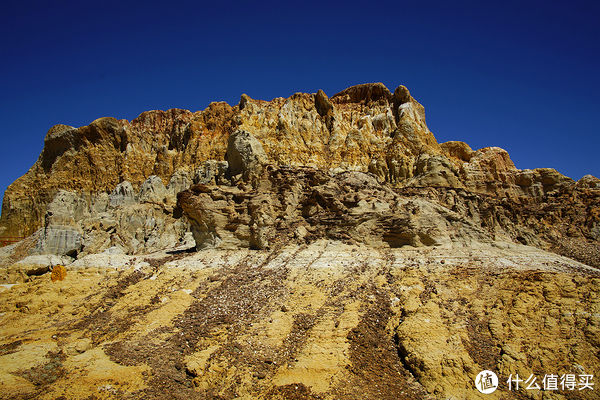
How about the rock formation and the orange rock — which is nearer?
the rock formation

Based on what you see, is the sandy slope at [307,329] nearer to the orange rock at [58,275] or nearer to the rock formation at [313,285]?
the rock formation at [313,285]

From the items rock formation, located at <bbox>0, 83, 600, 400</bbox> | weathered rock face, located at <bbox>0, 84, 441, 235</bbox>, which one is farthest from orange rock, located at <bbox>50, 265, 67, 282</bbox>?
weathered rock face, located at <bbox>0, 84, 441, 235</bbox>

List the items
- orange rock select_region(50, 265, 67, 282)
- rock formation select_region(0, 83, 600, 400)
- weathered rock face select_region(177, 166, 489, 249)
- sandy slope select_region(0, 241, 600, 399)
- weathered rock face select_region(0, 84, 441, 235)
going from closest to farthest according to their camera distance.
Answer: sandy slope select_region(0, 241, 600, 399) → rock formation select_region(0, 83, 600, 400) → orange rock select_region(50, 265, 67, 282) → weathered rock face select_region(177, 166, 489, 249) → weathered rock face select_region(0, 84, 441, 235)

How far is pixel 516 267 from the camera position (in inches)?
610

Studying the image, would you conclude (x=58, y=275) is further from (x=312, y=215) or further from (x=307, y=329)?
(x=312, y=215)

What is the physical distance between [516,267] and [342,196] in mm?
11210

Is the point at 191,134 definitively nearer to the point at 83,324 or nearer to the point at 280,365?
the point at 83,324

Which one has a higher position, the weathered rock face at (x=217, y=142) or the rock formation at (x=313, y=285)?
the weathered rock face at (x=217, y=142)

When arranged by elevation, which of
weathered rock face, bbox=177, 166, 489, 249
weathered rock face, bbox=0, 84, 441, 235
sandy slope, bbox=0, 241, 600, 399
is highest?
weathered rock face, bbox=0, 84, 441, 235

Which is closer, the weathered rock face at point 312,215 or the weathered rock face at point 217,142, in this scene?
the weathered rock face at point 312,215

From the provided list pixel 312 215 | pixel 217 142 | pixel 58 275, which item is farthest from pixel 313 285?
pixel 217 142

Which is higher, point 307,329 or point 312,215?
point 312,215

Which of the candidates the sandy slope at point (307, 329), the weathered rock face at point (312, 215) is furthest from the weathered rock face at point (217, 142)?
the sandy slope at point (307, 329)

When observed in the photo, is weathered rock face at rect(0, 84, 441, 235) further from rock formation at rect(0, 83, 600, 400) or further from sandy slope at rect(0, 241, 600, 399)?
sandy slope at rect(0, 241, 600, 399)
